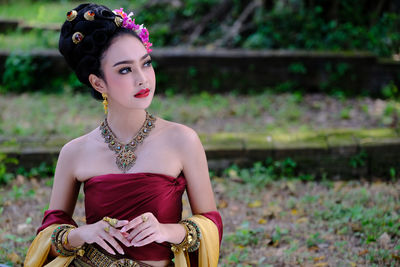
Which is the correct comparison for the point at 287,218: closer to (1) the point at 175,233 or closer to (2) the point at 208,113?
(1) the point at 175,233

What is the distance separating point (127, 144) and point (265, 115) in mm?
3876

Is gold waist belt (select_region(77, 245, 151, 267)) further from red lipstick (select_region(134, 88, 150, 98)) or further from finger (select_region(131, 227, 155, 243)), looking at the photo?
red lipstick (select_region(134, 88, 150, 98))

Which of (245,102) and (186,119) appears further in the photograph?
(245,102)

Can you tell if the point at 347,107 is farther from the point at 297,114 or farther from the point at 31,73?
the point at 31,73

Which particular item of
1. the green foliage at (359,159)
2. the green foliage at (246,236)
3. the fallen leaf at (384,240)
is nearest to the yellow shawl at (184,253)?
the green foliage at (246,236)

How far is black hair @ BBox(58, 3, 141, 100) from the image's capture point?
1.89 m

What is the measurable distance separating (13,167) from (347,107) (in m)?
3.95

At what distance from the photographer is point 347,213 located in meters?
3.48

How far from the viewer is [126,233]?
186cm

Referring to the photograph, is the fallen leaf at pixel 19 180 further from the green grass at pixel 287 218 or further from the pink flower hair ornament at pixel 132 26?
the pink flower hair ornament at pixel 132 26

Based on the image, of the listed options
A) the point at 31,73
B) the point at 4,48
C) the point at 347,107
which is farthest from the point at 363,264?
the point at 4,48

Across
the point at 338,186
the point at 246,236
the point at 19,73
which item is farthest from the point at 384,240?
the point at 19,73

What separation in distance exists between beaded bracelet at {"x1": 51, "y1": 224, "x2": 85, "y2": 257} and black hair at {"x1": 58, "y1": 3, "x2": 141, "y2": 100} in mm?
668

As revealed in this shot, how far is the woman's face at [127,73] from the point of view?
75.9 inches
